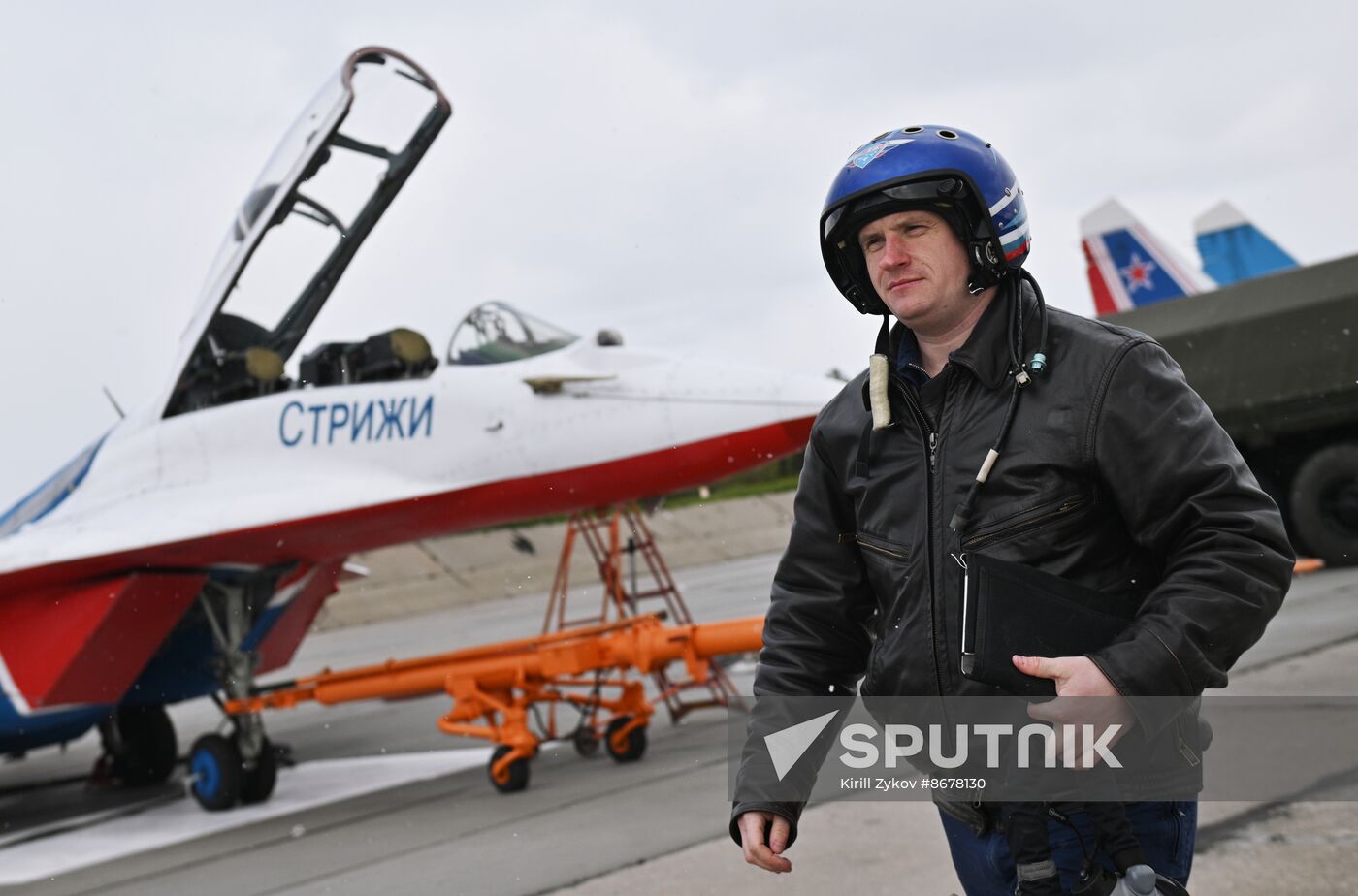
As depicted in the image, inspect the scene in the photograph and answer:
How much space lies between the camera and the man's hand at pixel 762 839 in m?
2.21

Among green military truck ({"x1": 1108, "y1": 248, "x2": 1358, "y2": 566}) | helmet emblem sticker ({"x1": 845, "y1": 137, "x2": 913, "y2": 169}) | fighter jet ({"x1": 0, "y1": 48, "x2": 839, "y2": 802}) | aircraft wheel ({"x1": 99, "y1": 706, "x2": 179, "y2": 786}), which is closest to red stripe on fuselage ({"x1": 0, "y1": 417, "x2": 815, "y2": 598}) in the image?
fighter jet ({"x1": 0, "y1": 48, "x2": 839, "y2": 802})

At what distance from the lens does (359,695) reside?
7.79 metres

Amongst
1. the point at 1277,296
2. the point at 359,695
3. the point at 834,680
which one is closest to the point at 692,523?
the point at 1277,296

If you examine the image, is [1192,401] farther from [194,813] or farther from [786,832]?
[194,813]

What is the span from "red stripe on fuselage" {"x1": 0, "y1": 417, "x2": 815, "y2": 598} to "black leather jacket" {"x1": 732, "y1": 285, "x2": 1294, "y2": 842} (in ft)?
15.9

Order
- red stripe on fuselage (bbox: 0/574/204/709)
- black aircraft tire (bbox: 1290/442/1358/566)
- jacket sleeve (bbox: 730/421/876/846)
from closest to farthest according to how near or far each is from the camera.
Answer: jacket sleeve (bbox: 730/421/876/846)
red stripe on fuselage (bbox: 0/574/204/709)
black aircraft tire (bbox: 1290/442/1358/566)

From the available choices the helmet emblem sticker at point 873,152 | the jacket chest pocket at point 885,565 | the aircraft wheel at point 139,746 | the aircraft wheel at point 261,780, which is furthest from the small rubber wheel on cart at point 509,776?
the helmet emblem sticker at point 873,152

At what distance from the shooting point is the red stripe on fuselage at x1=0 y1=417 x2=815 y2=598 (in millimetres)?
7262

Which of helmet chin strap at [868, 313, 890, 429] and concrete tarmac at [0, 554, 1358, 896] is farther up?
helmet chin strap at [868, 313, 890, 429]

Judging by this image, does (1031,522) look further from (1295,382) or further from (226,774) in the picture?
(1295,382)

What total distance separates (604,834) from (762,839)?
343 cm

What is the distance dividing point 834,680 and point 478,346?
18.7ft

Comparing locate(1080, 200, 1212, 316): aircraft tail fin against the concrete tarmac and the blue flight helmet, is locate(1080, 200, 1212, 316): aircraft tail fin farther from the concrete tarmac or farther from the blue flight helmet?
the blue flight helmet

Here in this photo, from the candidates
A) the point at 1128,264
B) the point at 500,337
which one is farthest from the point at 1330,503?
the point at 1128,264
